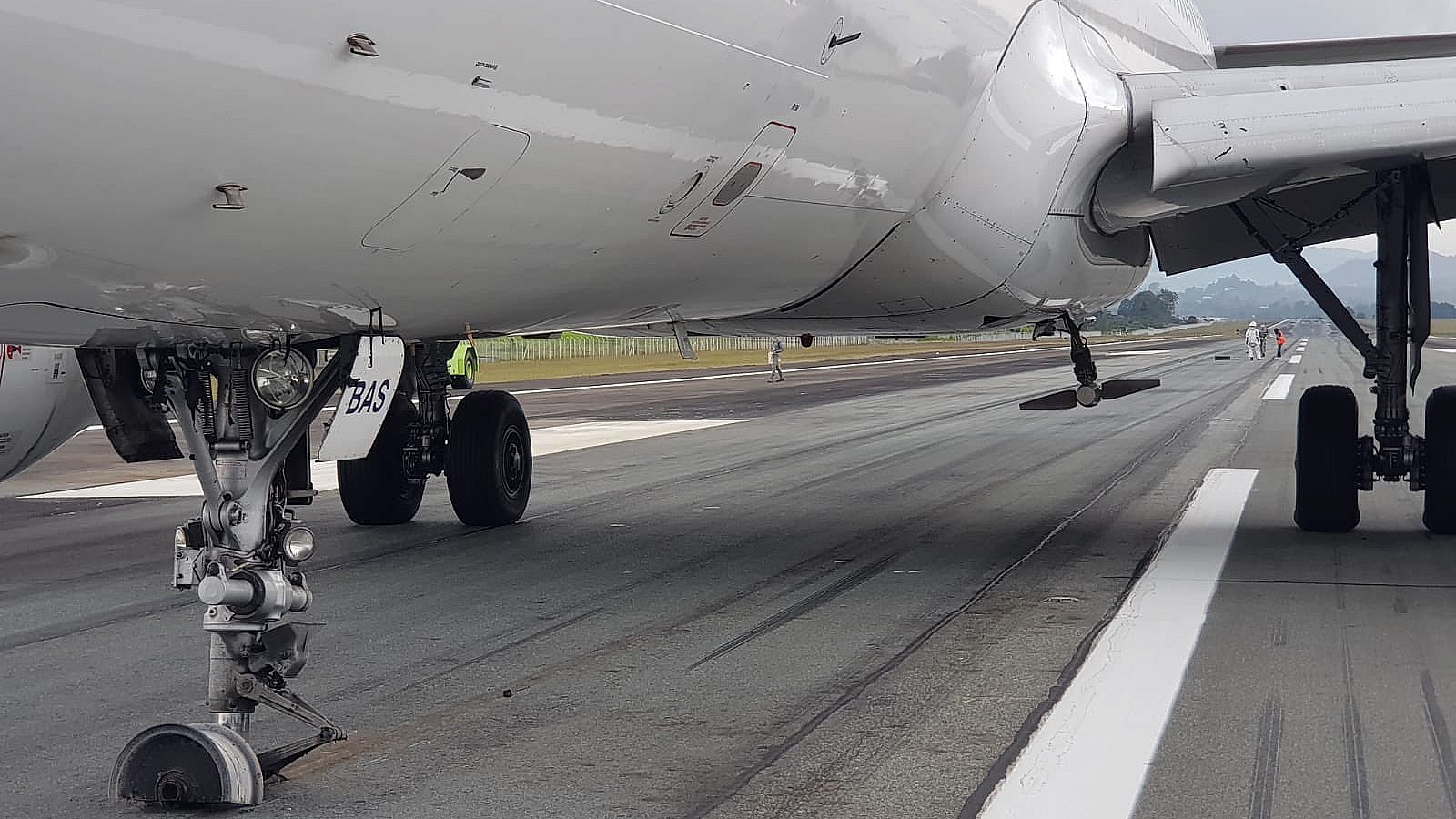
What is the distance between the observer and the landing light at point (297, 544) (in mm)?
4277

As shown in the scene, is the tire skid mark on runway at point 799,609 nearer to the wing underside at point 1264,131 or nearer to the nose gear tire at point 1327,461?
the wing underside at point 1264,131

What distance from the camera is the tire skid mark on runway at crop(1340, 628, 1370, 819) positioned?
396cm

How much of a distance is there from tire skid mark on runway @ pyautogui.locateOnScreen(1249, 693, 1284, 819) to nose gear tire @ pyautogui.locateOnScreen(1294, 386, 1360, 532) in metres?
4.21

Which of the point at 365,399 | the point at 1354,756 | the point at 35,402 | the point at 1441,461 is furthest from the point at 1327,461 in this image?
the point at 35,402

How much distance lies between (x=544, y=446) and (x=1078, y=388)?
354 inches

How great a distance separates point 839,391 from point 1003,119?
23975 mm

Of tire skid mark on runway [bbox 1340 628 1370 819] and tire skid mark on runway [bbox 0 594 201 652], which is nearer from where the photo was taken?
tire skid mark on runway [bbox 1340 628 1370 819]

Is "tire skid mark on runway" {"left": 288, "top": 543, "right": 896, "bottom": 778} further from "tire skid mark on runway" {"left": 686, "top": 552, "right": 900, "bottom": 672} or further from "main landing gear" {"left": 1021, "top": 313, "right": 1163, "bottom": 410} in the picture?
"main landing gear" {"left": 1021, "top": 313, "right": 1163, "bottom": 410}

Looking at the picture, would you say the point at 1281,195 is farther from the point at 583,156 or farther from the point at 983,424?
the point at 983,424

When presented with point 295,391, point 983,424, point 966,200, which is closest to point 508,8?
point 295,391

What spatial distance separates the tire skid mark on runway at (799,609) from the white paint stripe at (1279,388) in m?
20.0

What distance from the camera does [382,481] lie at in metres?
10.0

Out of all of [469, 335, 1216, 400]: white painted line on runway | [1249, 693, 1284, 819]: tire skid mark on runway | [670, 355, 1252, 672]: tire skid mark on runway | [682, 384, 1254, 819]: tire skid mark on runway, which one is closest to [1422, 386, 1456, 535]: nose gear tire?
[682, 384, 1254, 819]: tire skid mark on runway

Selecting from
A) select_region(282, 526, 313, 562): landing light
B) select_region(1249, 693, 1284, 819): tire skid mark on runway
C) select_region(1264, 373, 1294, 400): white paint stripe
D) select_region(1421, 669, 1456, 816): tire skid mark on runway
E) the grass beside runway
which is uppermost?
select_region(282, 526, 313, 562): landing light
